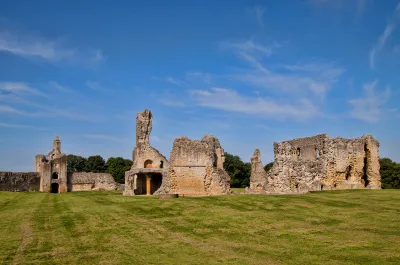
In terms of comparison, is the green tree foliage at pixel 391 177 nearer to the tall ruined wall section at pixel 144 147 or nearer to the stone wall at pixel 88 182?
the tall ruined wall section at pixel 144 147

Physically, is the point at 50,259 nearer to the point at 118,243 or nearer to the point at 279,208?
the point at 118,243

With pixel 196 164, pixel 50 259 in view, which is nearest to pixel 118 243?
pixel 50 259

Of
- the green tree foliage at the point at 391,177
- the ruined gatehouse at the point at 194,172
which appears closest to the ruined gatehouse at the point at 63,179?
the ruined gatehouse at the point at 194,172

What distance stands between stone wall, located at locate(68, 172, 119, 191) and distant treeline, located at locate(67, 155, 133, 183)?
19037 mm

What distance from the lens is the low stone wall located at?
167ft

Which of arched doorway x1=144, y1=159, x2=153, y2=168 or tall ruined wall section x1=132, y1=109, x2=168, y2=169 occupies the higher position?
tall ruined wall section x1=132, y1=109, x2=168, y2=169

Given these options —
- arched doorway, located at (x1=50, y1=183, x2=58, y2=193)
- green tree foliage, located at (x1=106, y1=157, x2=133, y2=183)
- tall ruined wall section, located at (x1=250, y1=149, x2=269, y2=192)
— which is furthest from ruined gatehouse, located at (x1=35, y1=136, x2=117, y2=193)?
tall ruined wall section, located at (x1=250, y1=149, x2=269, y2=192)

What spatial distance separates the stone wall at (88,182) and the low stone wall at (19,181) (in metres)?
4.56

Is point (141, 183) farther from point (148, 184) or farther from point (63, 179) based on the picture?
point (63, 179)

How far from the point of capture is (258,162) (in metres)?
42.5

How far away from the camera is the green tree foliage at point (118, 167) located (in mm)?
79875

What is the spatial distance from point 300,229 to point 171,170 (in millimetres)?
15724

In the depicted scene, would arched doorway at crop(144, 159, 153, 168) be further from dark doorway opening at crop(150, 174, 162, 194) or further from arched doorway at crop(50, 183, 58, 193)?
arched doorway at crop(50, 183, 58, 193)

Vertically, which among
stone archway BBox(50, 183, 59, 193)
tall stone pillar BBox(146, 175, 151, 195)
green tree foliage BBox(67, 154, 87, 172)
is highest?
green tree foliage BBox(67, 154, 87, 172)
